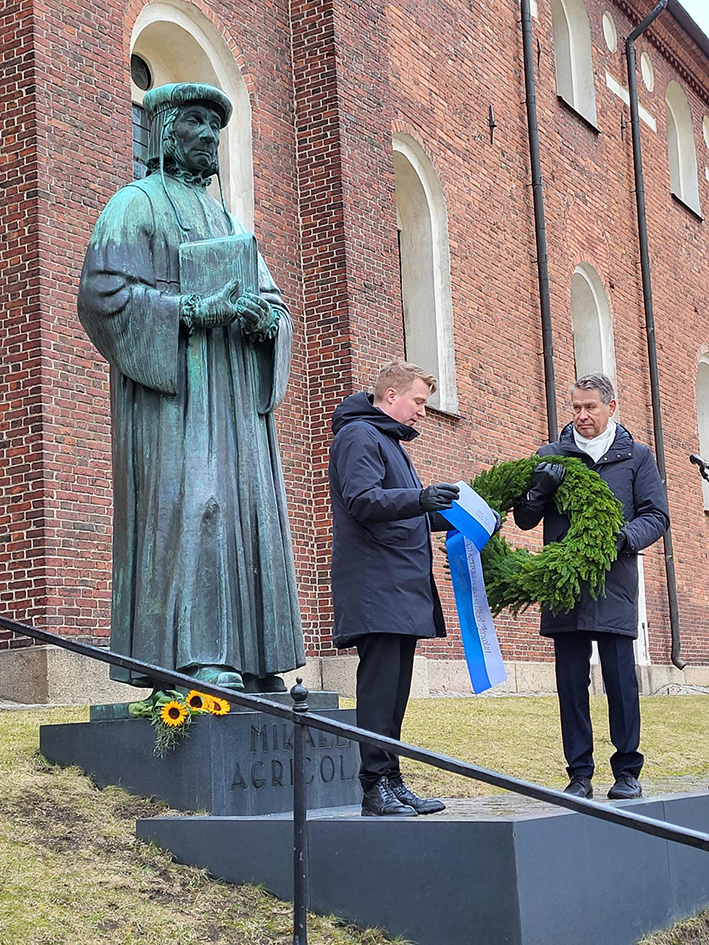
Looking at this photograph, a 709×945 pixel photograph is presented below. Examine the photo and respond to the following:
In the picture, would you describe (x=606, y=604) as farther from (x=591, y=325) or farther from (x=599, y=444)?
(x=591, y=325)

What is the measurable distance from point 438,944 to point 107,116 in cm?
826

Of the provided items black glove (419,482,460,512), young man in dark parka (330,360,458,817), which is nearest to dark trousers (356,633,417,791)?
young man in dark parka (330,360,458,817)

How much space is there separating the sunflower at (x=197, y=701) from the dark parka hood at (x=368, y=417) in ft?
3.81

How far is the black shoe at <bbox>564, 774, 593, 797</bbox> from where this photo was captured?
18.9ft

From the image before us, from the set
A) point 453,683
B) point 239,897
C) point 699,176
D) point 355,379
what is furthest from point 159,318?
point 699,176

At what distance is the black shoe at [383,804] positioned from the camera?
483 centimetres

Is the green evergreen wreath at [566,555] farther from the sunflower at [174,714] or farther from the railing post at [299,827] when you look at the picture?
the railing post at [299,827]

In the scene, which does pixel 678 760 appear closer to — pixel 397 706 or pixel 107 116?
pixel 397 706

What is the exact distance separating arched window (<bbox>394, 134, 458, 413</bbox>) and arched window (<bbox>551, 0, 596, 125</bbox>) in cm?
539

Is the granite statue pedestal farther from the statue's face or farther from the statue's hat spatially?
the statue's hat

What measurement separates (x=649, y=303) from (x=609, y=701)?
15.7 metres

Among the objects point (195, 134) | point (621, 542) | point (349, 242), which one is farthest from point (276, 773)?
point (349, 242)

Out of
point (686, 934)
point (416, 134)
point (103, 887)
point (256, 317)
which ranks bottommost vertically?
point (686, 934)

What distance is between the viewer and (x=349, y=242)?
43.8ft
